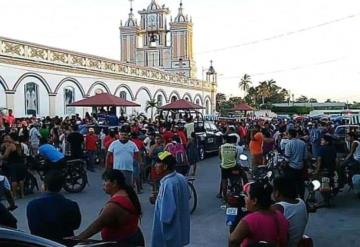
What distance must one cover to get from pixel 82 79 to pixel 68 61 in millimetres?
1917

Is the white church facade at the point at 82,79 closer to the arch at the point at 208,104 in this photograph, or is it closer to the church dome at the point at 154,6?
the arch at the point at 208,104

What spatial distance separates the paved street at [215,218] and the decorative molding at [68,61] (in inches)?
576

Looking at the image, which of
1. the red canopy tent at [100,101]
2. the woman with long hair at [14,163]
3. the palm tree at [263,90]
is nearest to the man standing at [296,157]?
the woman with long hair at [14,163]

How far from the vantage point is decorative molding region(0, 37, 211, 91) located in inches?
1072

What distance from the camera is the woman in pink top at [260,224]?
14.3ft

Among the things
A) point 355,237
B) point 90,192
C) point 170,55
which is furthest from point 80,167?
point 170,55

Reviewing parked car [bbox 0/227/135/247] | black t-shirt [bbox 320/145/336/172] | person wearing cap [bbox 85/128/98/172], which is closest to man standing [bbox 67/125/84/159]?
person wearing cap [bbox 85/128/98/172]

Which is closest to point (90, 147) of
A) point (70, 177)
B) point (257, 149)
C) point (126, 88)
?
point (70, 177)

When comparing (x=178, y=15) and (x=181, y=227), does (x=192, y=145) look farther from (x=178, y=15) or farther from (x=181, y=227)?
(x=178, y=15)

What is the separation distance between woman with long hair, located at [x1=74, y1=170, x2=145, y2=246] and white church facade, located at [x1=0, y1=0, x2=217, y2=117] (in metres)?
22.4

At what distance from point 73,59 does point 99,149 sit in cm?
1414

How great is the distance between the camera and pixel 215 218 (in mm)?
10531

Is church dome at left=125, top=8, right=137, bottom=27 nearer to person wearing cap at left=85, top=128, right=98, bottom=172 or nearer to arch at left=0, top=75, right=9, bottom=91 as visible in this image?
arch at left=0, top=75, right=9, bottom=91

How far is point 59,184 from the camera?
5387 mm
